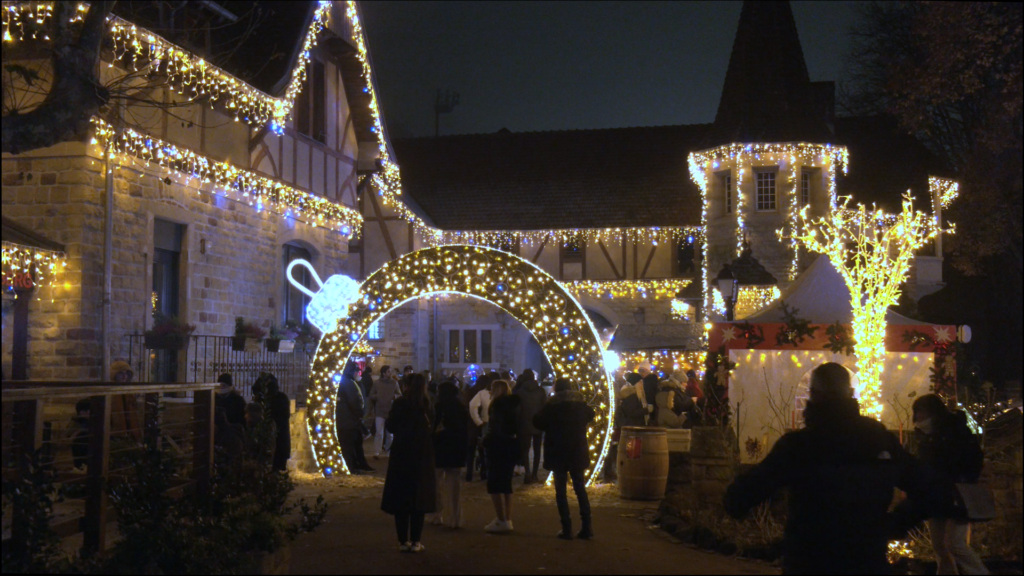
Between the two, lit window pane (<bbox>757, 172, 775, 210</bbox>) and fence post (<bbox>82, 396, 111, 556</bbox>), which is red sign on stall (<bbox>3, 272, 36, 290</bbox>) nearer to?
fence post (<bbox>82, 396, 111, 556</bbox>)

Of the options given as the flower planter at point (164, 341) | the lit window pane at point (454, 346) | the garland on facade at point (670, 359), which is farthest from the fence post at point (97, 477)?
the lit window pane at point (454, 346)

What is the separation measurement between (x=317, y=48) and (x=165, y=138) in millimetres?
6030

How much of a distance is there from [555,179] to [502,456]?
2176 cm

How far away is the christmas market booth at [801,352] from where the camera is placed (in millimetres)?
13336

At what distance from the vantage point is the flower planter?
556 inches

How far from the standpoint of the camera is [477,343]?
29516 millimetres

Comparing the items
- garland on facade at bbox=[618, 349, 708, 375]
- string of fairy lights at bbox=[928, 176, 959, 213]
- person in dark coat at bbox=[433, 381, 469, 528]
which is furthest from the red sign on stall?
string of fairy lights at bbox=[928, 176, 959, 213]

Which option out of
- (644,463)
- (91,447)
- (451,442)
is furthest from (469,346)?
(91,447)

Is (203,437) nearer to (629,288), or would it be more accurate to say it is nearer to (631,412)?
(631,412)

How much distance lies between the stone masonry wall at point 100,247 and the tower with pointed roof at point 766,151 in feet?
42.9

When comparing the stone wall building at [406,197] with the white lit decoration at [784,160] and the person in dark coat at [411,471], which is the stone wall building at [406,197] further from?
the person in dark coat at [411,471]

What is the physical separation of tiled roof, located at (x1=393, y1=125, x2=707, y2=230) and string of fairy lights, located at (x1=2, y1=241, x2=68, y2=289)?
→ 675 inches

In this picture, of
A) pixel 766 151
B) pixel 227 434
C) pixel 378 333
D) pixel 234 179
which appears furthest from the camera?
pixel 378 333

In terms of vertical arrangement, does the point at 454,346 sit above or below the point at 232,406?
above
